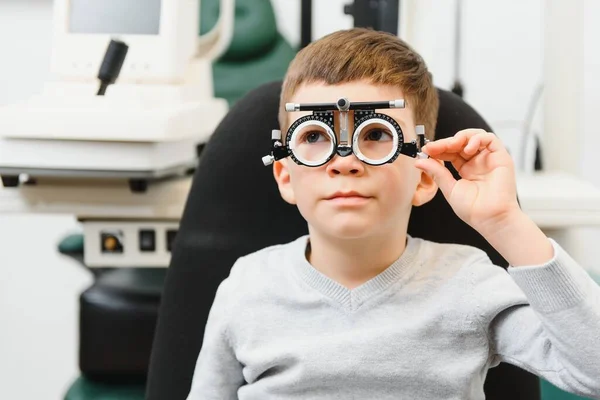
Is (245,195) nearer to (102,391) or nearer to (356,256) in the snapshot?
(356,256)

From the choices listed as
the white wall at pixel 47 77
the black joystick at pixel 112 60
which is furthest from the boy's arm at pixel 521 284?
the white wall at pixel 47 77

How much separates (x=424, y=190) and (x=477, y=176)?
0.13 meters

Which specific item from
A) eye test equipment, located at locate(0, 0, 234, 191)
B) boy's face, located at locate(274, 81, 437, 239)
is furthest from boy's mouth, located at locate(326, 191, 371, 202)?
eye test equipment, located at locate(0, 0, 234, 191)

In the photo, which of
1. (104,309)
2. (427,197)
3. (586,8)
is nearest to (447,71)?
(586,8)

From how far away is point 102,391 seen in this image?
4.89 feet

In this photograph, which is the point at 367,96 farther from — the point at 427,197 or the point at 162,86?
the point at 162,86

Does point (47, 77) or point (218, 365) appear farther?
point (47, 77)

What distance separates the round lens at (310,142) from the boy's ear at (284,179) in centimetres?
8

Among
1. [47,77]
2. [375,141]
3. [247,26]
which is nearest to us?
[375,141]

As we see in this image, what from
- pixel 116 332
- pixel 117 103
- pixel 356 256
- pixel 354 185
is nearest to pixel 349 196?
pixel 354 185

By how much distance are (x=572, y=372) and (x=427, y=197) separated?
27 cm

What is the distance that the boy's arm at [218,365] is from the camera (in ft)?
3.25

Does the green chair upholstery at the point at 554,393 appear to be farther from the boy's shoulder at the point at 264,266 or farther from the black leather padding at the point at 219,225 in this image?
the boy's shoulder at the point at 264,266

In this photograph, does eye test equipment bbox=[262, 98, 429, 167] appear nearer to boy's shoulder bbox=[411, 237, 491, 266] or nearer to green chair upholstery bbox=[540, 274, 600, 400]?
boy's shoulder bbox=[411, 237, 491, 266]
